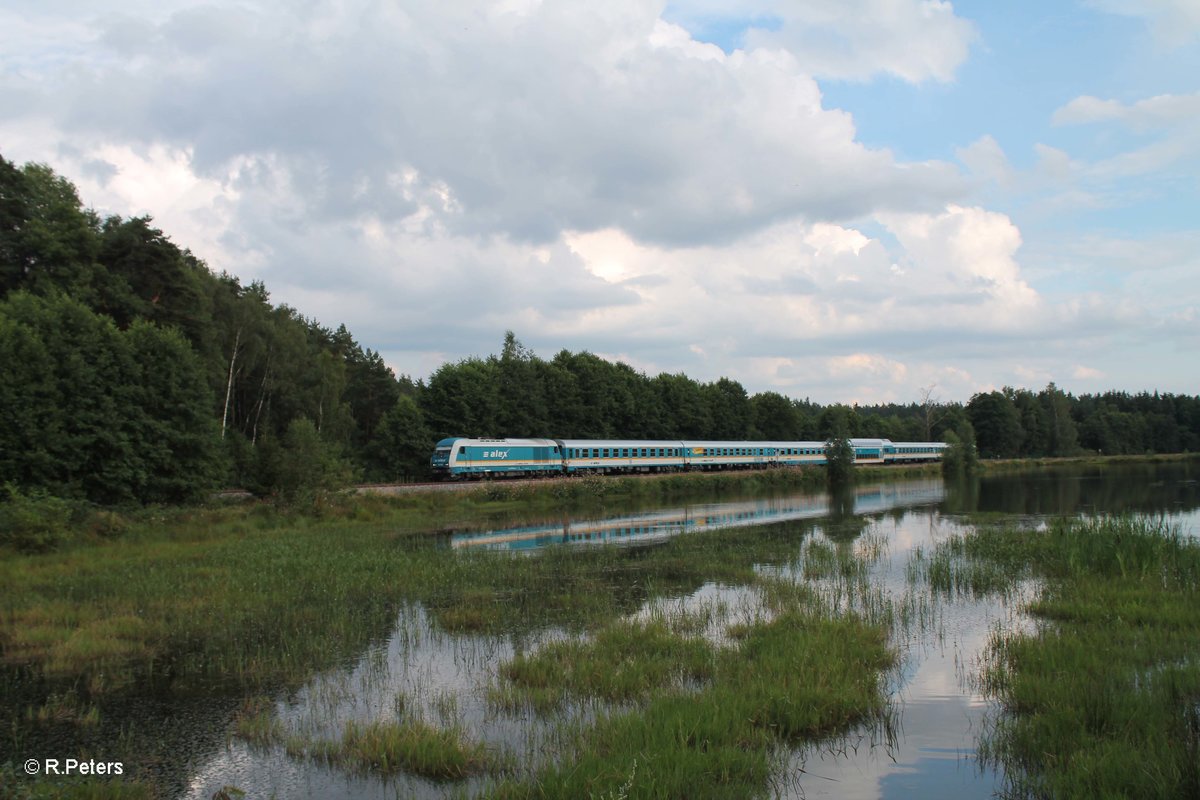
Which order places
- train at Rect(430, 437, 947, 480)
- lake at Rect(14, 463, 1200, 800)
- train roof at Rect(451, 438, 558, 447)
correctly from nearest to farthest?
lake at Rect(14, 463, 1200, 800)
train roof at Rect(451, 438, 558, 447)
train at Rect(430, 437, 947, 480)

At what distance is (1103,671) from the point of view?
10.2 m

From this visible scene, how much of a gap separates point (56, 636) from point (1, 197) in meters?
37.4

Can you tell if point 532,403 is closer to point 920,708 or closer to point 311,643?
point 311,643

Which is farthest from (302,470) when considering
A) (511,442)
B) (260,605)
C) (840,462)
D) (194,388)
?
(840,462)

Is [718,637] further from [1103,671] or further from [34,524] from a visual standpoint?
[34,524]

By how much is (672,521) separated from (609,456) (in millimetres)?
24868

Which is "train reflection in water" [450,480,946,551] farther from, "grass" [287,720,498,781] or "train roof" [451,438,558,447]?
"grass" [287,720,498,781]

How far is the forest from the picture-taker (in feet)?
99.3

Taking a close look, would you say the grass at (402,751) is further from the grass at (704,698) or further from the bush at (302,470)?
the bush at (302,470)

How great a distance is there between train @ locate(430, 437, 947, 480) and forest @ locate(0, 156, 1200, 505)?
7920 mm

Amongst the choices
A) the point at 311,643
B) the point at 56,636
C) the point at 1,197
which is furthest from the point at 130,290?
the point at 311,643

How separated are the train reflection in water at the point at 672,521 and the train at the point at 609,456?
13.8 m

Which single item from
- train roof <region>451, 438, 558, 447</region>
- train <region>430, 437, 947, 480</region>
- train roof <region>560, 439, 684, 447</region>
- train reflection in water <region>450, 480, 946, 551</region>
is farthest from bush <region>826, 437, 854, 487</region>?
train roof <region>451, 438, 558, 447</region>

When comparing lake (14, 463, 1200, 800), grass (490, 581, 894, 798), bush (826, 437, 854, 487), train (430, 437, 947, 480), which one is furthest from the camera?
bush (826, 437, 854, 487)
